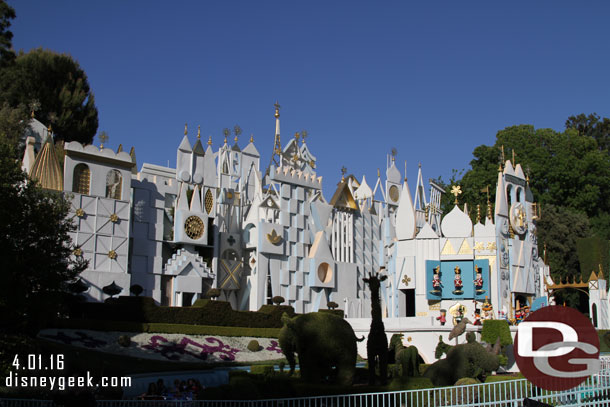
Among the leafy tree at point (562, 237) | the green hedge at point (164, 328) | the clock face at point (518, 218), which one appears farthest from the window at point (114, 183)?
the leafy tree at point (562, 237)

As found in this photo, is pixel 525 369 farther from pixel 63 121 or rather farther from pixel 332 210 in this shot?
pixel 63 121

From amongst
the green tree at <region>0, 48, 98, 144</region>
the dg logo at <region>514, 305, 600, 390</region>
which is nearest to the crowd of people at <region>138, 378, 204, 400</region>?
the dg logo at <region>514, 305, 600, 390</region>

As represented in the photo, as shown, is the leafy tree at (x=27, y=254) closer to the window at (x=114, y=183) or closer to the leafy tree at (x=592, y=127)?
the window at (x=114, y=183)

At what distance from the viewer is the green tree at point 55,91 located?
50500 mm

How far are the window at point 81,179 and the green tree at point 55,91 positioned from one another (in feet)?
43.5

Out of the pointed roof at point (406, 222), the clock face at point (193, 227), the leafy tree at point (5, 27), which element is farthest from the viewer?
the pointed roof at point (406, 222)

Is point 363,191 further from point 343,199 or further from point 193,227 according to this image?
point 193,227

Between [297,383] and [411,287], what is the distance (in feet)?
78.4

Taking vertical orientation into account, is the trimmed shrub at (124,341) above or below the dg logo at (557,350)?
below

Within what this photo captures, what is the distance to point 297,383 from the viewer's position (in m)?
20.5

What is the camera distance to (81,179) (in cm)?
3825

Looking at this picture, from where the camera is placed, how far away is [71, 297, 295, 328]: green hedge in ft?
106

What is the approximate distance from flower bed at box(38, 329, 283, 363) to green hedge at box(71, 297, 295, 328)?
46.0 inches

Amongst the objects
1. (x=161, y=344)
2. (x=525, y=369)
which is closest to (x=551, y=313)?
(x=525, y=369)
